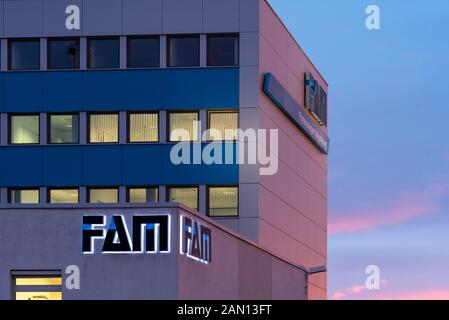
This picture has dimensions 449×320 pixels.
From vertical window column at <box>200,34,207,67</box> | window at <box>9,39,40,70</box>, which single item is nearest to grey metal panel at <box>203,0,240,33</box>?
vertical window column at <box>200,34,207,67</box>

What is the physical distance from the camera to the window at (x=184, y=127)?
5859cm

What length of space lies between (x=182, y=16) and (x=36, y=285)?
27693mm

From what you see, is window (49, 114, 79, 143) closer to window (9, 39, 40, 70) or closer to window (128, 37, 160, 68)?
window (9, 39, 40, 70)

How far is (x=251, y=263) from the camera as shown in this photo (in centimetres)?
4372

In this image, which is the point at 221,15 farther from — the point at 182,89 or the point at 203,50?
the point at 182,89

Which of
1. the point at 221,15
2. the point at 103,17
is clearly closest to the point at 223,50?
the point at 221,15

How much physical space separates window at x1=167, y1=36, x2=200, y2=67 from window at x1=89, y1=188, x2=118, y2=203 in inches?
270

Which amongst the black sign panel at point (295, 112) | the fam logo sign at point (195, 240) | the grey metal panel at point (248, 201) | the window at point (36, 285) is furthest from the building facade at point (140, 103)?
the window at point (36, 285)

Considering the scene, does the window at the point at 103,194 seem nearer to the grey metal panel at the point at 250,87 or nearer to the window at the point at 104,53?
the window at the point at 104,53

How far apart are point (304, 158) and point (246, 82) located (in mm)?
11571

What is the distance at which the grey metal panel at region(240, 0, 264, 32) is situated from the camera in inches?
2311

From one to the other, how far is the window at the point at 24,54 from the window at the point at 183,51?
Result: 6.80m

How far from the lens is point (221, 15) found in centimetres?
5875
